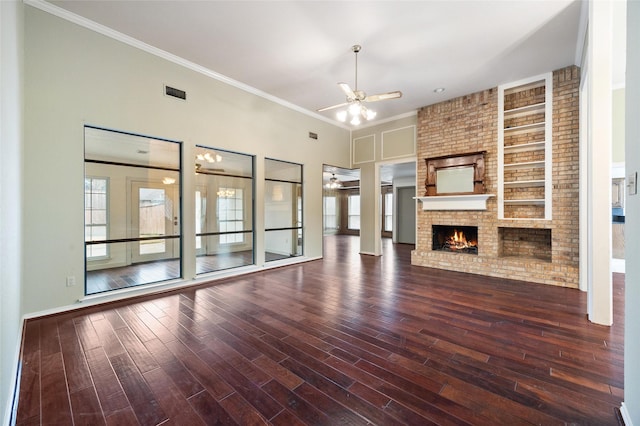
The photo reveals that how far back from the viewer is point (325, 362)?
221cm

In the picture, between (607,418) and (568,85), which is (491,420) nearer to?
(607,418)

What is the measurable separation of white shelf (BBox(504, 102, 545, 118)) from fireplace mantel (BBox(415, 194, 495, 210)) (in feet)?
5.50

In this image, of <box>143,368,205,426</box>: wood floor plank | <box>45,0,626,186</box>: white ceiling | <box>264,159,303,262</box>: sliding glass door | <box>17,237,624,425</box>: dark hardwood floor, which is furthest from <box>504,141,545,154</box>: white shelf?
<box>143,368,205,426</box>: wood floor plank

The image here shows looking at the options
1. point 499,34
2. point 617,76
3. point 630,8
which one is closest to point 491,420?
point 630,8

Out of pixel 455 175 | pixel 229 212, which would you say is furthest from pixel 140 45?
pixel 455 175

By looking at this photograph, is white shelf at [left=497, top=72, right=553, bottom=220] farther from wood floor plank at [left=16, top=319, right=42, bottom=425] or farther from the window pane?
wood floor plank at [left=16, top=319, right=42, bottom=425]

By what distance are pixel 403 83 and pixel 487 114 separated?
1874mm

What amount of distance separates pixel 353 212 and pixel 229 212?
9313mm

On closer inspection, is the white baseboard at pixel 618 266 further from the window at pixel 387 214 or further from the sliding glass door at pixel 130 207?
the sliding glass door at pixel 130 207

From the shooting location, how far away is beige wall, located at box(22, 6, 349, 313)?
3.11 metres

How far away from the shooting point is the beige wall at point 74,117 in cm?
311

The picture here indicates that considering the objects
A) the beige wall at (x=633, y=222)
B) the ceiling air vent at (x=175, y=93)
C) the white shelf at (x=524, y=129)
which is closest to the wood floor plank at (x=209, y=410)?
the beige wall at (x=633, y=222)

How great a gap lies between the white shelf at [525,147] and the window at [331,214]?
10.3 meters

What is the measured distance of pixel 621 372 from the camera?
80.2 inches
